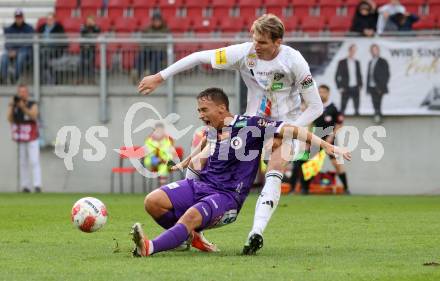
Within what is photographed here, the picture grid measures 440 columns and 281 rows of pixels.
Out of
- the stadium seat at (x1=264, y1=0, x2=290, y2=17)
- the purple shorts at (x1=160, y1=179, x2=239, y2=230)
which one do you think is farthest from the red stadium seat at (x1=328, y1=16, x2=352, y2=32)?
the purple shorts at (x1=160, y1=179, x2=239, y2=230)

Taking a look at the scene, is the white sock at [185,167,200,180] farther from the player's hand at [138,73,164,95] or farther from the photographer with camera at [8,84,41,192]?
the photographer with camera at [8,84,41,192]

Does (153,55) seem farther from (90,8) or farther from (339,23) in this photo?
(339,23)

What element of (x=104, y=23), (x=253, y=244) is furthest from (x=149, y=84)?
(x=104, y=23)

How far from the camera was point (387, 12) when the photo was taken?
2314 cm

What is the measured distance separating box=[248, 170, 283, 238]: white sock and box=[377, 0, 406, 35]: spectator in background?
14.1 m

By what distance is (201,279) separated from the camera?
739 centimetres

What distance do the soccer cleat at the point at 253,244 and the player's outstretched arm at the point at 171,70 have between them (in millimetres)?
1629

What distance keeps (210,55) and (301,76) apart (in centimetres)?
87

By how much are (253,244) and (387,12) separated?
14997 millimetres

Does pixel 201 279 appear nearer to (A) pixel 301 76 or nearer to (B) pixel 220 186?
(B) pixel 220 186

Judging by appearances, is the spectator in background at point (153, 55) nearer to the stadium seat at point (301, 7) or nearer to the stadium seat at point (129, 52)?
the stadium seat at point (129, 52)

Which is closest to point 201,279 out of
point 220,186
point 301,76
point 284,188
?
point 220,186

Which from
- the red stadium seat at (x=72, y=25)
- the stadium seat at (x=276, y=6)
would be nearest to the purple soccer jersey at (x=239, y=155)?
the stadium seat at (x=276, y=6)

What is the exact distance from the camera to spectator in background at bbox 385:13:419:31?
75.0 feet
